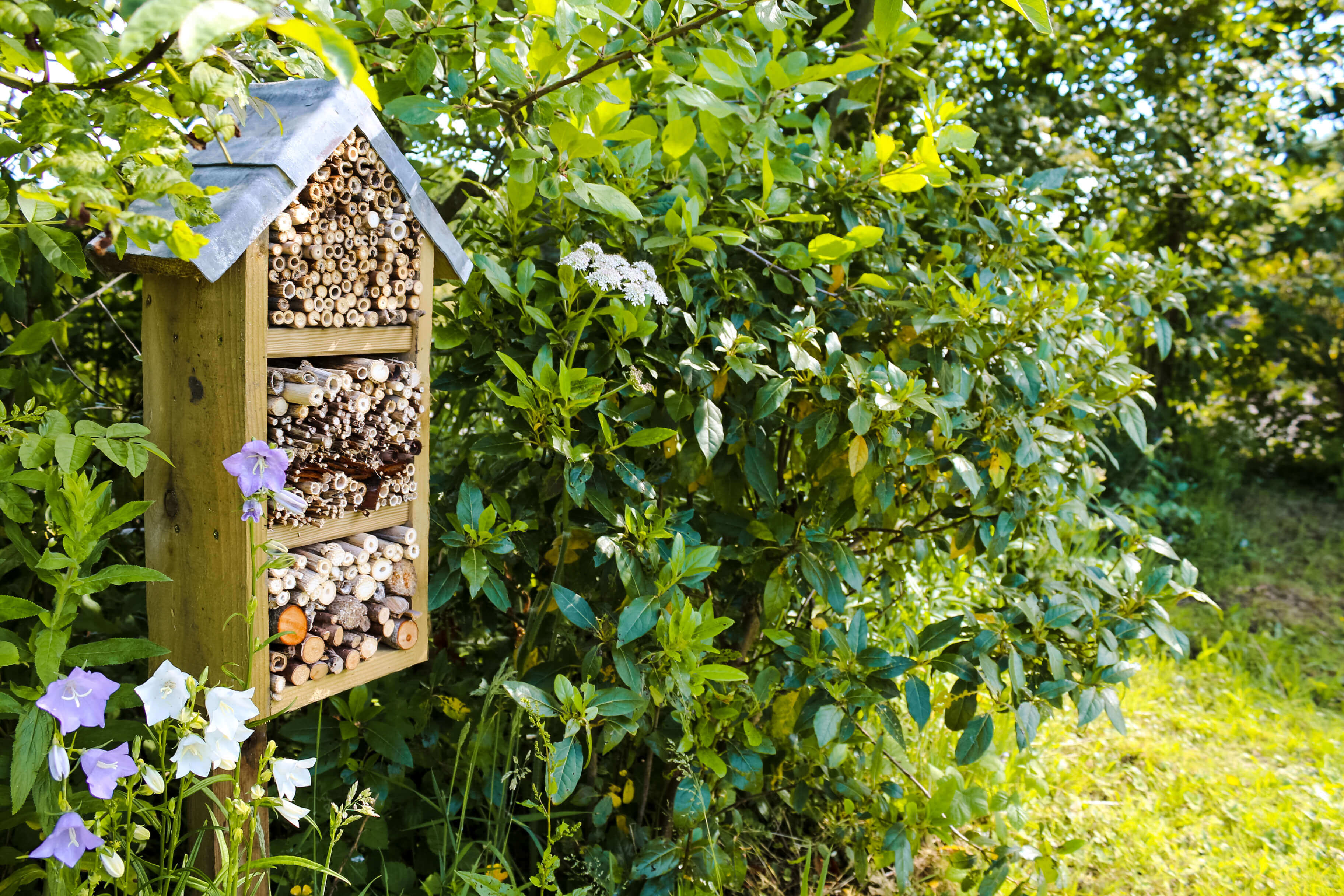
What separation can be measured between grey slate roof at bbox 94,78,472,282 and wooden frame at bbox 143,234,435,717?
7cm

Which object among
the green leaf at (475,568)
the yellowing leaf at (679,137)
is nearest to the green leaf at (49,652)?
the green leaf at (475,568)

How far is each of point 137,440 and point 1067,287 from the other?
6.51 ft

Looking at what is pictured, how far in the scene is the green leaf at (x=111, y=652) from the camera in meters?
1.28

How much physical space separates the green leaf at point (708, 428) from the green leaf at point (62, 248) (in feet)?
3.39

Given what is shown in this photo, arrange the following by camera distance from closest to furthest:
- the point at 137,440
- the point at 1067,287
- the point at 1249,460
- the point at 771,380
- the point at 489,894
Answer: the point at 137,440
the point at 489,894
the point at 771,380
the point at 1067,287
the point at 1249,460

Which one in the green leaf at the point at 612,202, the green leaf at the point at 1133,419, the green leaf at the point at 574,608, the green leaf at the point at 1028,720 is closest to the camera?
the green leaf at the point at 612,202

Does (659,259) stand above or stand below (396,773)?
above

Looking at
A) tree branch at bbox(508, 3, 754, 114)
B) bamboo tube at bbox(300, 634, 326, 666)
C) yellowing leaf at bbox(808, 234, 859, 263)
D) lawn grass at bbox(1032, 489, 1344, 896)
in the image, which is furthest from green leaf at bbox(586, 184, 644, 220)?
lawn grass at bbox(1032, 489, 1344, 896)

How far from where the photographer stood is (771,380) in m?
1.88

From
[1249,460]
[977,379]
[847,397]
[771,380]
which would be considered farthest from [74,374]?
[1249,460]

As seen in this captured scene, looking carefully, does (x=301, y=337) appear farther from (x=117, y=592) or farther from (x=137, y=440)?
(x=117, y=592)

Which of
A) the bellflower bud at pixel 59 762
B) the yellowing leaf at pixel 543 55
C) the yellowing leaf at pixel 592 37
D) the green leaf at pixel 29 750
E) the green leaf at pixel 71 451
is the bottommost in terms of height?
the green leaf at pixel 29 750

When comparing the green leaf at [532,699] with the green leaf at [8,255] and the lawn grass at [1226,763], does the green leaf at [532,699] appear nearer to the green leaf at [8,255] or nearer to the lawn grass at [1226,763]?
the green leaf at [8,255]

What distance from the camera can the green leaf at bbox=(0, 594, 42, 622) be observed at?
122cm
